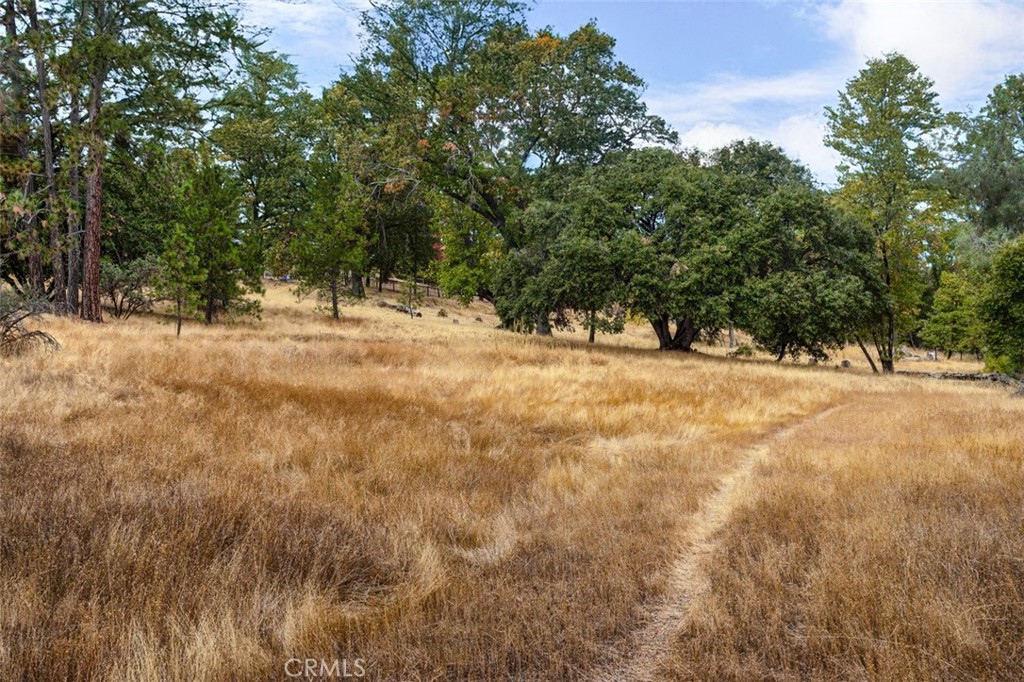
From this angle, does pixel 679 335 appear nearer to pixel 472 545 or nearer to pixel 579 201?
pixel 579 201

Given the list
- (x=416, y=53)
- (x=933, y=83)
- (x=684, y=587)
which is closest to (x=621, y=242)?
(x=416, y=53)

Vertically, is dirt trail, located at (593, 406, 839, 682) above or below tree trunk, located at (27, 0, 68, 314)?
below

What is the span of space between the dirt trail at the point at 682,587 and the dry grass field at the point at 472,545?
0.09ft

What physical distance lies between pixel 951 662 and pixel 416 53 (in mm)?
31065

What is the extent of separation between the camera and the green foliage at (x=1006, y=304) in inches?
783

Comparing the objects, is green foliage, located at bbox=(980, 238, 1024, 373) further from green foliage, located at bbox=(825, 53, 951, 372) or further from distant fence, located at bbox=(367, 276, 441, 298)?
distant fence, located at bbox=(367, 276, 441, 298)

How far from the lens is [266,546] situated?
12.6 ft

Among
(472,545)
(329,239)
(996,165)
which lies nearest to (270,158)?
(329,239)

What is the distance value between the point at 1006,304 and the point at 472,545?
25513 mm

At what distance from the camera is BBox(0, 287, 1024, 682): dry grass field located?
2828mm

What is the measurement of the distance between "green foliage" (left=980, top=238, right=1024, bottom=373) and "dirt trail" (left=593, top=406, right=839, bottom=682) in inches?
816

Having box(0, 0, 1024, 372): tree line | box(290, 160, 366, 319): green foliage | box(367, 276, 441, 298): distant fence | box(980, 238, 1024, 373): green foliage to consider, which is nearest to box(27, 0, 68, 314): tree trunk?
box(0, 0, 1024, 372): tree line

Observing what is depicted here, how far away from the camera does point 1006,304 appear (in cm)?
2059

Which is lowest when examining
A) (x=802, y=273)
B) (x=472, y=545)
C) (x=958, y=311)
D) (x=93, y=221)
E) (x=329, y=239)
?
(x=472, y=545)
